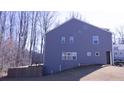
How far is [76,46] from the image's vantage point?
18.6 metres

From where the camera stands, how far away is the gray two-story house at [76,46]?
1823cm

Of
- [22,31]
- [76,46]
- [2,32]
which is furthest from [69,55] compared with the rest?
[22,31]

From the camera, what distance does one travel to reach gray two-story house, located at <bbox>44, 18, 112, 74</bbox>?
18234mm

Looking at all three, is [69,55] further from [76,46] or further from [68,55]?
[76,46]

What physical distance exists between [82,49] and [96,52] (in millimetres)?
1291

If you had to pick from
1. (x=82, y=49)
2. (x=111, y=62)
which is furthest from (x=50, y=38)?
(x=111, y=62)

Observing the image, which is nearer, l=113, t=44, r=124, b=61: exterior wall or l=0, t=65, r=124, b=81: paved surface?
l=0, t=65, r=124, b=81: paved surface

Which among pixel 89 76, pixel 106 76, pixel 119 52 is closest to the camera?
pixel 106 76

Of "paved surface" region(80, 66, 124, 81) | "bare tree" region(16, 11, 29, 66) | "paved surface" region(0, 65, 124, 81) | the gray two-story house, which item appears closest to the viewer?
"paved surface" region(80, 66, 124, 81)

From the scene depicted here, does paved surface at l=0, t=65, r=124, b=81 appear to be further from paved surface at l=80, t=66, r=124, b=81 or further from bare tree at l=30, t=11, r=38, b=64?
bare tree at l=30, t=11, r=38, b=64

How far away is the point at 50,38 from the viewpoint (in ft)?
61.9

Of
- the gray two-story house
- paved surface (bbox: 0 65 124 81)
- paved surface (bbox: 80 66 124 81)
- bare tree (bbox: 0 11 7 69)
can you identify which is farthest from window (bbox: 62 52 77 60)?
bare tree (bbox: 0 11 7 69)

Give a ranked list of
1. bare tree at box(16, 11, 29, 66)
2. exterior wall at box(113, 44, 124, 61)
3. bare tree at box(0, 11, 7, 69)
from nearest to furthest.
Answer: bare tree at box(0, 11, 7, 69)
bare tree at box(16, 11, 29, 66)
exterior wall at box(113, 44, 124, 61)
